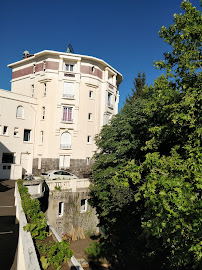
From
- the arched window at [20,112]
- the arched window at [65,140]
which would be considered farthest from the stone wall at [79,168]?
the arched window at [20,112]

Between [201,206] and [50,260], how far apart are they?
431 cm

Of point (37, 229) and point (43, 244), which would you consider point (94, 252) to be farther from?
point (43, 244)

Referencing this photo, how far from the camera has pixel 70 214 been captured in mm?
22109

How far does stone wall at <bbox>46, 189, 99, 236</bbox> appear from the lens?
2073cm

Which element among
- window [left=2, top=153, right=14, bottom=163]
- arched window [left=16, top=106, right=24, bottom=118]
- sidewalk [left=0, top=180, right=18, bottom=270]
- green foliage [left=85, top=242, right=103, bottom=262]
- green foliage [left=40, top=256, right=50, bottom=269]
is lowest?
green foliage [left=85, top=242, right=103, bottom=262]

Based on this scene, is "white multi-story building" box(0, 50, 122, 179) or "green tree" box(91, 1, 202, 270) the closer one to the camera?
"green tree" box(91, 1, 202, 270)

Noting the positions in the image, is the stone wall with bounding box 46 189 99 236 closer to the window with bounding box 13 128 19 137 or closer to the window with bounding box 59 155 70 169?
the window with bounding box 59 155 70 169

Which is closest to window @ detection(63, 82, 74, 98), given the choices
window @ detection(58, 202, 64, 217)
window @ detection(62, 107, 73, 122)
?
window @ detection(62, 107, 73, 122)

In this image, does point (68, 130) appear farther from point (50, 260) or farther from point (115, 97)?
point (50, 260)

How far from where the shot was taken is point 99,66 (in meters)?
34.6

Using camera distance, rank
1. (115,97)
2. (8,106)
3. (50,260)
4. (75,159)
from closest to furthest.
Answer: (50,260), (8,106), (75,159), (115,97)

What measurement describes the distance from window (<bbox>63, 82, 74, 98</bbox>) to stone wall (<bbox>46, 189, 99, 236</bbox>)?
15.1m

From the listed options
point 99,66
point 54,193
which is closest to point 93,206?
point 54,193

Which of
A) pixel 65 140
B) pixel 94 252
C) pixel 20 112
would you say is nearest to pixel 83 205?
pixel 94 252
